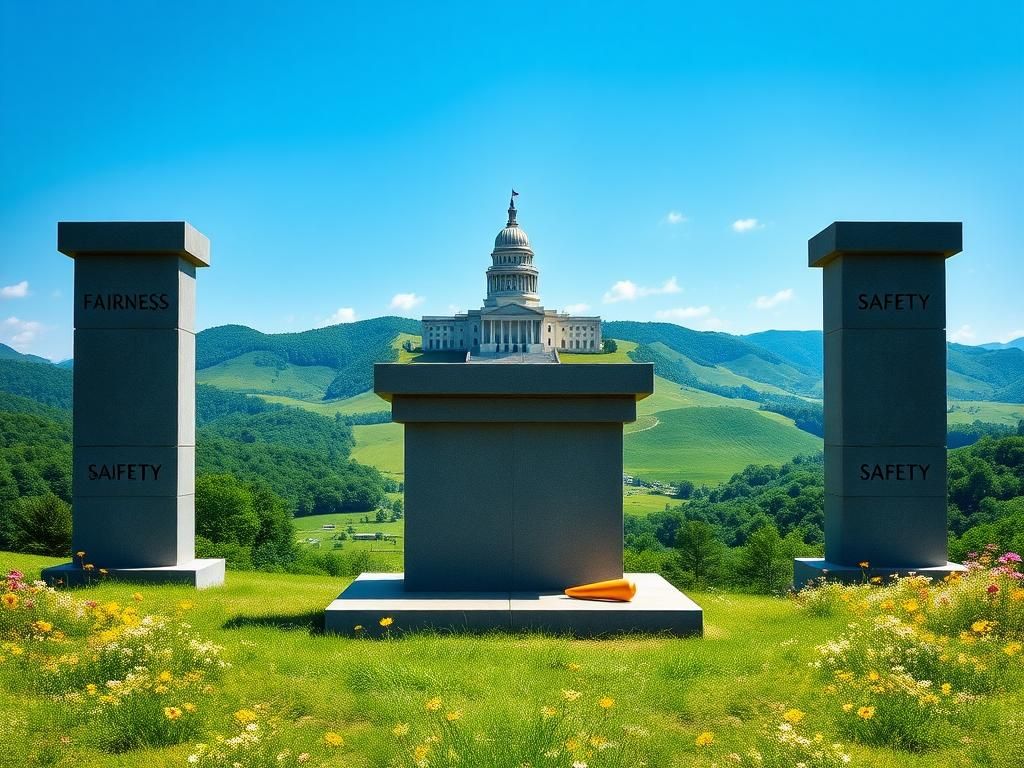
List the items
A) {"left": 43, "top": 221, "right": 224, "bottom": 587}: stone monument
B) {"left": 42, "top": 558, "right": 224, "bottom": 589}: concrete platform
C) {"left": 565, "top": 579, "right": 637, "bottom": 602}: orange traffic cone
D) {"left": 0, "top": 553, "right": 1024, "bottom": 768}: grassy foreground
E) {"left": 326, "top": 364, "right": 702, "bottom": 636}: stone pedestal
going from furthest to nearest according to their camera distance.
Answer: {"left": 43, "top": 221, "right": 224, "bottom": 587}: stone monument < {"left": 42, "top": 558, "right": 224, "bottom": 589}: concrete platform < {"left": 326, "top": 364, "right": 702, "bottom": 636}: stone pedestal < {"left": 565, "top": 579, "right": 637, "bottom": 602}: orange traffic cone < {"left": 0, "top": 553, "right": 1024, "bottom": 768}: grassy foreground

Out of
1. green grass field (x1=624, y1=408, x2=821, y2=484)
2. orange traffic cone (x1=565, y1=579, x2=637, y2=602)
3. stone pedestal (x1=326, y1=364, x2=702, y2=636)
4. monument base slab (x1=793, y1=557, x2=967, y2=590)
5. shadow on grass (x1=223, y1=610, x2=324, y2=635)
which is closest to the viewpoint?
shadow on grass (x1=223, y1=610, x2=324, y2=635)

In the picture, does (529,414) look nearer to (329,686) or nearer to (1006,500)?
(329,686)

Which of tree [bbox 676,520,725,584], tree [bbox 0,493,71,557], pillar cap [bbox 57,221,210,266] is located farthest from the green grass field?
pillar cap [bbox 57,221,210,266]

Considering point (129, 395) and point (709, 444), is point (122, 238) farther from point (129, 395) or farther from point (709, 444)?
point (709, 444)

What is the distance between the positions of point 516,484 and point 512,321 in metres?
113

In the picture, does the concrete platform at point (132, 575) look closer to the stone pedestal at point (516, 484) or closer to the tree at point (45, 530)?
the stone pedestal at point (516, 484)

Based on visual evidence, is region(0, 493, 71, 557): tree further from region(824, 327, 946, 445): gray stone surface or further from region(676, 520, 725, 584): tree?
region(824, 327, 946, 445): gray stone surface

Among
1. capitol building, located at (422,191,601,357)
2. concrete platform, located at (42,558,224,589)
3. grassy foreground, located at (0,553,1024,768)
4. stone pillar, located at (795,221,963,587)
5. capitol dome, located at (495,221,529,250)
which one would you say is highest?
capitol dome, located at (495,221,529,250)

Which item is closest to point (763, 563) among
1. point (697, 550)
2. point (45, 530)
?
point (697, 550)

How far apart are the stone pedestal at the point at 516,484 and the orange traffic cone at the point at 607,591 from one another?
497 mm

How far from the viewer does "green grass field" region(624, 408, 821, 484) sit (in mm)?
129500

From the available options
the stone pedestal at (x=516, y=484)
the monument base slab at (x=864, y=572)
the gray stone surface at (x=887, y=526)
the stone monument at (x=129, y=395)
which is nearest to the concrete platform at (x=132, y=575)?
the stone monument at (x=129, y=395)

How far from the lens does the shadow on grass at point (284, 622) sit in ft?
36.0

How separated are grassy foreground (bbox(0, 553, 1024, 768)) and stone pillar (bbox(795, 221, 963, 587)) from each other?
16.2 ft
